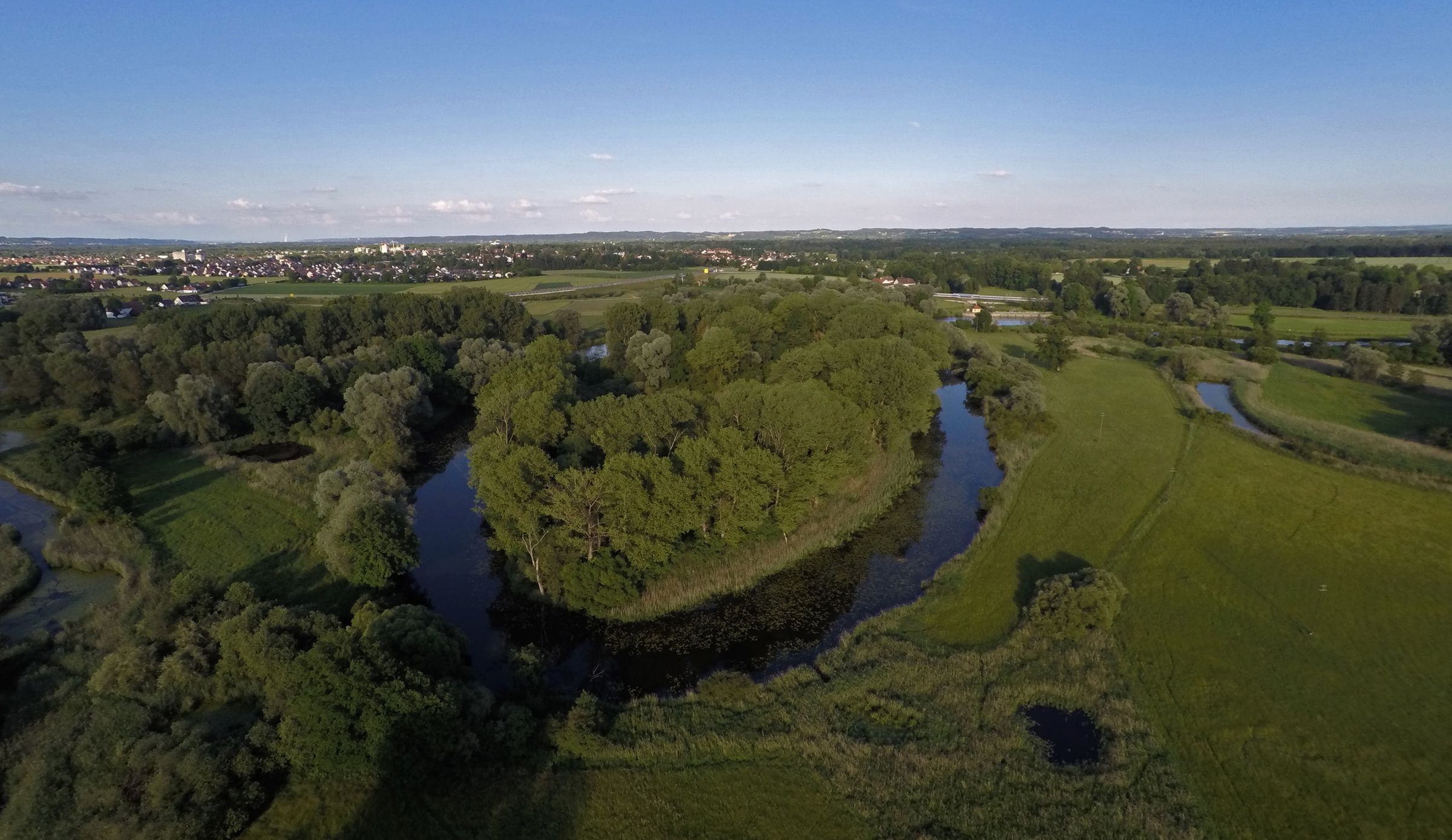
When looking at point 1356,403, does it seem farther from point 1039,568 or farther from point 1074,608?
point 1074,608

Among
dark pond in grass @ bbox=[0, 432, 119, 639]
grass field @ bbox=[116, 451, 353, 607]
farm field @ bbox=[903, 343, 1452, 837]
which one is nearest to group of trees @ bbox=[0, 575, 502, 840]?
dark pond in grass @ bbox=[0, 432, 119, 639]

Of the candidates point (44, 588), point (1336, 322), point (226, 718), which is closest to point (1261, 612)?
point (226, 718)

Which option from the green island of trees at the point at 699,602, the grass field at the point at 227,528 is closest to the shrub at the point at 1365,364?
the green island of trees at the point at 699,602

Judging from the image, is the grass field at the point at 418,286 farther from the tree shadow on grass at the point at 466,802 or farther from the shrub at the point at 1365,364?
the shrub at the point at 1365,364

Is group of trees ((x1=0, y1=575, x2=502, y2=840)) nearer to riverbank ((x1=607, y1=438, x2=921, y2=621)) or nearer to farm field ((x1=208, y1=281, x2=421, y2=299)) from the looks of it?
riverbank ((x1=607, y1=438, x2=921, y2=621))

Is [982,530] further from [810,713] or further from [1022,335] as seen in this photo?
[1022,335]
